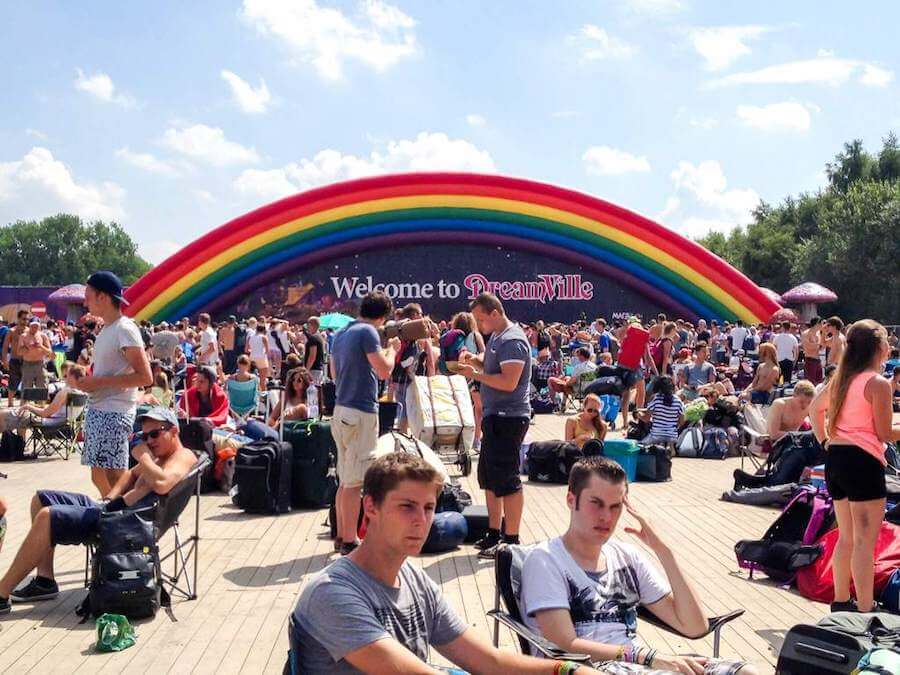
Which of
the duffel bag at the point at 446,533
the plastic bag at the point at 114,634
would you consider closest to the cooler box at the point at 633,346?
the duffel bag at the point at 446,533

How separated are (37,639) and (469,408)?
19.8ft

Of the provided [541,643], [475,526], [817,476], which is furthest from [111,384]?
[817,476]

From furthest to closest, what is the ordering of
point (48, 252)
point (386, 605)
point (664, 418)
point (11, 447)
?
point (48, 252), point (664, 418), point (11, 447), point (386, 605)

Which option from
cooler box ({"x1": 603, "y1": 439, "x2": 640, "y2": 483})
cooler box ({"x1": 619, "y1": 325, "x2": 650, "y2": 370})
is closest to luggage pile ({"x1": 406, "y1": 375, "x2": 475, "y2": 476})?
cooler box ({"x1": 603, "y1": 439, "x2": 640, "y2": 483})

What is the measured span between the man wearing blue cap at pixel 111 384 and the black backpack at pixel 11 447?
251 inches

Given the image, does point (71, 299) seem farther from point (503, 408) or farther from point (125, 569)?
point (125, 569)

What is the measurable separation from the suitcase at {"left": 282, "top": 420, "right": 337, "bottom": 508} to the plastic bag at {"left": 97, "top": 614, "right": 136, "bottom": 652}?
143 inches

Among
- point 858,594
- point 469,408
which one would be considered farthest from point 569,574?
point 469,408

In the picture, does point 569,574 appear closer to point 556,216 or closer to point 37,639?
point 37,639

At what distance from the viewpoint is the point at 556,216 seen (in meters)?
29.2

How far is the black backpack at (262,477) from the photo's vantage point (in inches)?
333

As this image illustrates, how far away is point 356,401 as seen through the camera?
21.8 ft

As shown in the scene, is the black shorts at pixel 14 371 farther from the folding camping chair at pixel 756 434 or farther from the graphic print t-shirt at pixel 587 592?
the graphic print t-shirt at pixel 587 592

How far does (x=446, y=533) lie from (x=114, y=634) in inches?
103
